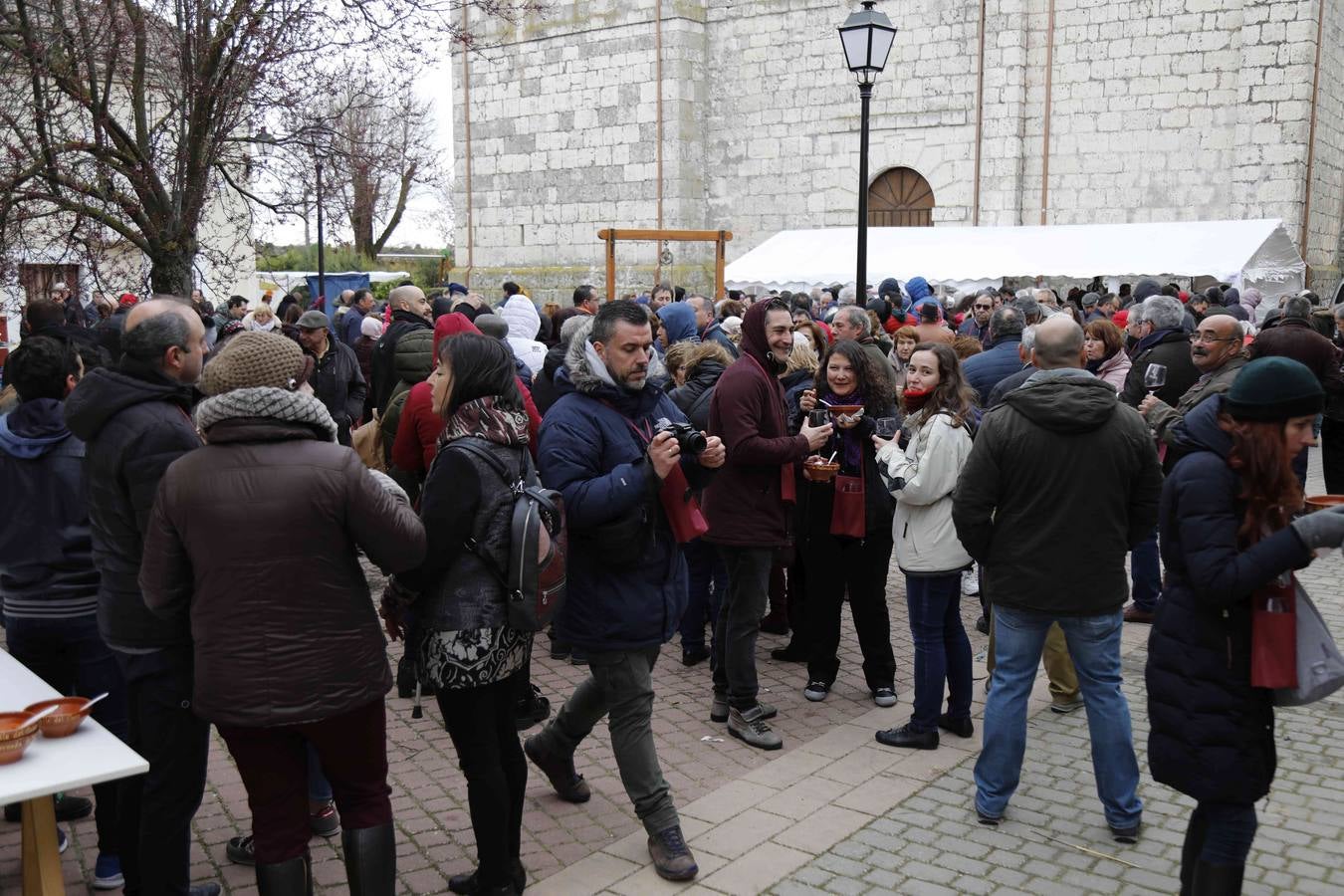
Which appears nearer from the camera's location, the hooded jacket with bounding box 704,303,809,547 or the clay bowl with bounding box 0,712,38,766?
the clay bowl with bounding box 0,712,38,766

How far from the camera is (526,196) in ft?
82.3

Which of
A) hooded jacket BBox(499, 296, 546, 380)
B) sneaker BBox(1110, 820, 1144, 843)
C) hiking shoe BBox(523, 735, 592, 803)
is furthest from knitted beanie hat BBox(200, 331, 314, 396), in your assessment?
hooded jacket BBox(499, 296, 546, 380)

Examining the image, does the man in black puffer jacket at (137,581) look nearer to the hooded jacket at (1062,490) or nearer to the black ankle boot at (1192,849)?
the hooded jacket at (1062,490)

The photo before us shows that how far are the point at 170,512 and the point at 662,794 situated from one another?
193cm

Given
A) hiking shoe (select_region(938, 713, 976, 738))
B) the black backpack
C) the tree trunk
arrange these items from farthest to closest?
1. the tree trunk
2. hiking shoe (select_region(938, 713, 976, 738))
3. the black backpack

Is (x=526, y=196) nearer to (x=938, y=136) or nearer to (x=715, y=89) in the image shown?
(x=715, y=89)

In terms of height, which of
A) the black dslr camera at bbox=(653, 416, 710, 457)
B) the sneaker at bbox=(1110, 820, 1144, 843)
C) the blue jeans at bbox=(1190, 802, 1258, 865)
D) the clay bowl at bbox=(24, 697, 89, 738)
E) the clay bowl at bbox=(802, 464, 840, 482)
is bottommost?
the sneaker at bbox=(1110, 820, 1144, 843)

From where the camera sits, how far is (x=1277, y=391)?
10.3 feet

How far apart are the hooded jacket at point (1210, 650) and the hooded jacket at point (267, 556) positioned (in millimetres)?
2269

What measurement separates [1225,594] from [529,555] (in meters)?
2.00

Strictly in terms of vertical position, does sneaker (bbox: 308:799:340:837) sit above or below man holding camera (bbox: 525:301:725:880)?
below

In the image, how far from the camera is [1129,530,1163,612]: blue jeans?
724 cm

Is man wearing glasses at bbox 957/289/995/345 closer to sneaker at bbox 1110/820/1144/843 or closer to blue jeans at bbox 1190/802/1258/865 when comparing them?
sneaker at bbox 1110/820/1144/843

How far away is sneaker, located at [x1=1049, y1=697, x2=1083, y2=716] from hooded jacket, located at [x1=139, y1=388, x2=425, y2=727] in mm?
3793
